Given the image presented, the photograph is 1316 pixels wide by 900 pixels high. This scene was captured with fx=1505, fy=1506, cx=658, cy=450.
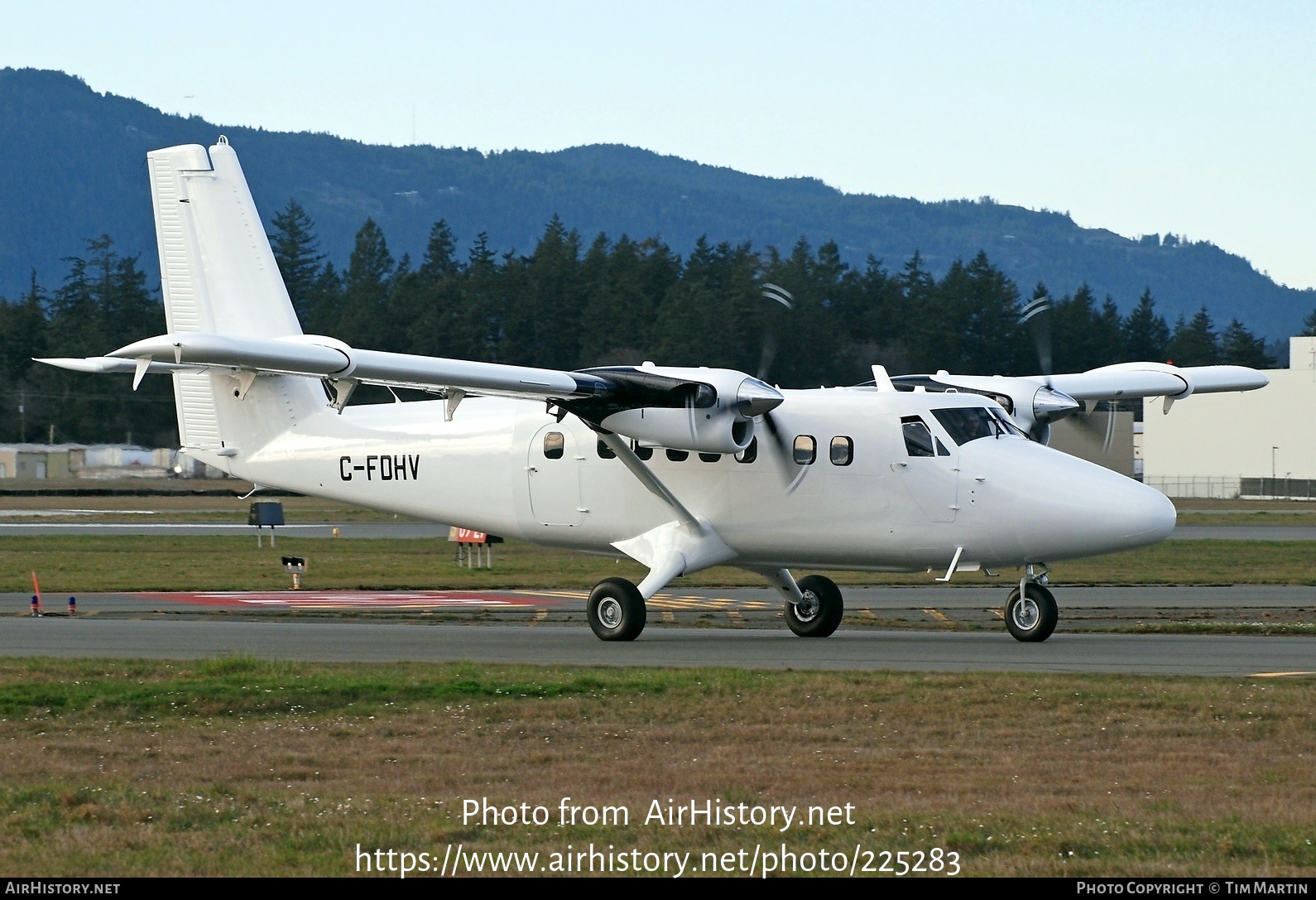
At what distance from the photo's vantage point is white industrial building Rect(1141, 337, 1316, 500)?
83375 mm

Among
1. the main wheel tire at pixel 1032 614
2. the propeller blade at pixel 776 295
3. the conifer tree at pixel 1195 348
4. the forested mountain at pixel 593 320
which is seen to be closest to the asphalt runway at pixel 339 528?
the forested mountain at pixel 593 320

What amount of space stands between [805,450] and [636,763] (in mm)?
9572

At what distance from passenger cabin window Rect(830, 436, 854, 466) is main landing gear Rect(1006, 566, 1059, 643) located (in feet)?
8.90

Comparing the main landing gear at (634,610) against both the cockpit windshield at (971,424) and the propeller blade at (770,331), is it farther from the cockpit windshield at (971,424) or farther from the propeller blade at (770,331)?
the propeller blade at (770,331)

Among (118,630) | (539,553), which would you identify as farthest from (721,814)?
(539,553)

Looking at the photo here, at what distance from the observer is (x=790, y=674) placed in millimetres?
15586

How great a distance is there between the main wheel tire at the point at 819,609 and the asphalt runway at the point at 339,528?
25.0 metres

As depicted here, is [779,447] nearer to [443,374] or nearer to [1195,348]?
[443,374]

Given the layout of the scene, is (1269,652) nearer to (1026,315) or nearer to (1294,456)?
(1026,315)

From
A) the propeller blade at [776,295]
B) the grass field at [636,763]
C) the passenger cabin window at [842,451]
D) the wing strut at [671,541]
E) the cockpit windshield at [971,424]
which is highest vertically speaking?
the propeller blade at [776,295]

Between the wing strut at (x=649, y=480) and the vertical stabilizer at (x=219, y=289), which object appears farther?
the vertical stabilizer at (x=219, y=289)

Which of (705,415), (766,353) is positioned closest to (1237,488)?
(766,353)

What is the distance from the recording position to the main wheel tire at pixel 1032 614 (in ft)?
62.7

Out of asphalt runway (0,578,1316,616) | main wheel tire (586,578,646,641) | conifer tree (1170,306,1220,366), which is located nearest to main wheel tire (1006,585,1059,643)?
main wheel tire (586,578,646,641)
